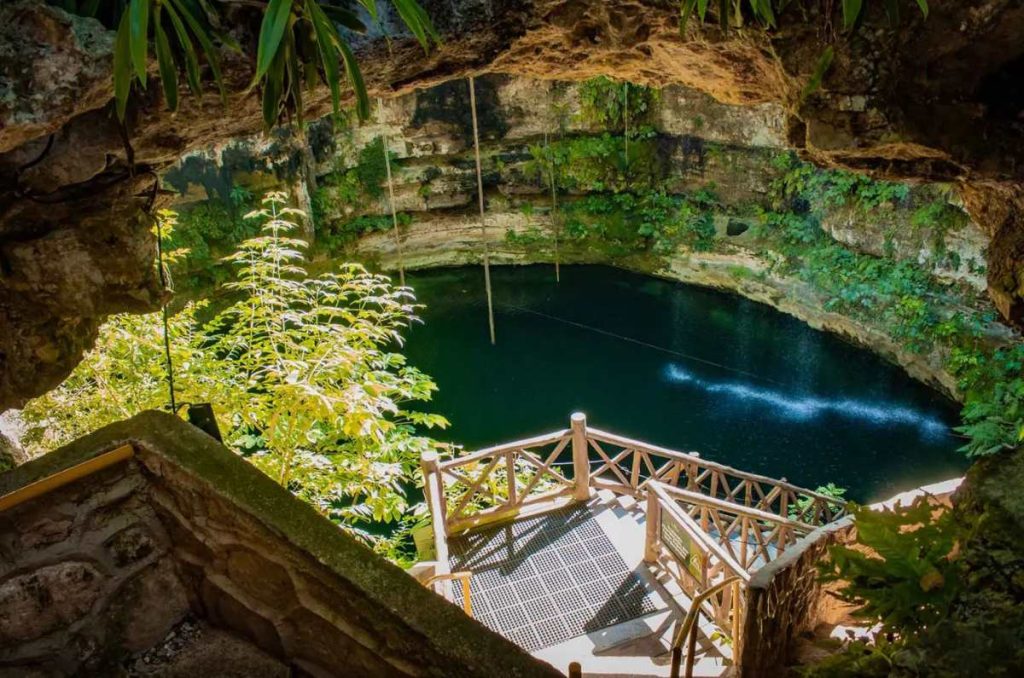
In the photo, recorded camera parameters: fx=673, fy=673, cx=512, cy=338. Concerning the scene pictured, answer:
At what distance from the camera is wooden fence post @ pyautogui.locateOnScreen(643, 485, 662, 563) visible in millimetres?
6250

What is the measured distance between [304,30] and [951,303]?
12.6 metres

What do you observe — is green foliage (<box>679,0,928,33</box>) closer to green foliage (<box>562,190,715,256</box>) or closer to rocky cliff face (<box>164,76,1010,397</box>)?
rocky cliff face (<box>164,76,1010,397</box>)

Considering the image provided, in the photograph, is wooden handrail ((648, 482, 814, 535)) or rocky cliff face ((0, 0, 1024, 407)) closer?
rocky cliff face ((0, 0, 1024, 407))

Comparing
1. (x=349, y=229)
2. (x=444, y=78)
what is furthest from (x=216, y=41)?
(x=349, y=229)

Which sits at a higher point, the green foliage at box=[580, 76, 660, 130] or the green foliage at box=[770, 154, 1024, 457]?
the green foliage at box=[580, 76, 660, 130]

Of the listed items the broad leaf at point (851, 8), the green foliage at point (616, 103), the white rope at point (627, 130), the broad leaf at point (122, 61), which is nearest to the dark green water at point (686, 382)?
the white rope at point (627, 130)

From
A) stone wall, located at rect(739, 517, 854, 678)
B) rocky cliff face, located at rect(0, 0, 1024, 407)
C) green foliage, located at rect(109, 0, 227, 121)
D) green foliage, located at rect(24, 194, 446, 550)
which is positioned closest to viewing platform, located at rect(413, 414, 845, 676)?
stone wall, located at rect(739, 517, 854, 678)

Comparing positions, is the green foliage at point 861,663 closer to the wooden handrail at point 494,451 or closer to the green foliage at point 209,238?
the wooden handrail at point 494,451

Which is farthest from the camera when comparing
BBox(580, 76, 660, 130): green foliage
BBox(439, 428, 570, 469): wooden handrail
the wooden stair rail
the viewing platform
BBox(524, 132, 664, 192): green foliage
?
BBox(524, 132, 664, 192): green foliage

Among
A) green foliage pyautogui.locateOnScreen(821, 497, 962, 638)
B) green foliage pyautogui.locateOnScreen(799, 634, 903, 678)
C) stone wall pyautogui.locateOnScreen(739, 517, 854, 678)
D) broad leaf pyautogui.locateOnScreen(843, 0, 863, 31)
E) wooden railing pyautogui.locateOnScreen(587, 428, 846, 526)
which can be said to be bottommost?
wooden railing pyautogui.locateOnScreen(587, 428, 846, 526)

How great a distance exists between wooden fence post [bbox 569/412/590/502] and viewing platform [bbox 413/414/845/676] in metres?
0.01

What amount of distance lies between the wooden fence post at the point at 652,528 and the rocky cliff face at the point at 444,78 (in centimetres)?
328

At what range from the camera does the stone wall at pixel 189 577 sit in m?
1.71

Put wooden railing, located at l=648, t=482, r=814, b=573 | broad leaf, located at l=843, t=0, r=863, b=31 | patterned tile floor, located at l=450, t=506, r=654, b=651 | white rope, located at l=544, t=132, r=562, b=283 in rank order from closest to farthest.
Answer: broad leaf, located at l=843, t=0, r=863, b=31, wooden railing, located at l=648, t=482, r=814, b=573, patterned tile floor, located at l=450, t=506, r=654, b=651, white rope, located at l=544, t=132, r=562, b=283
